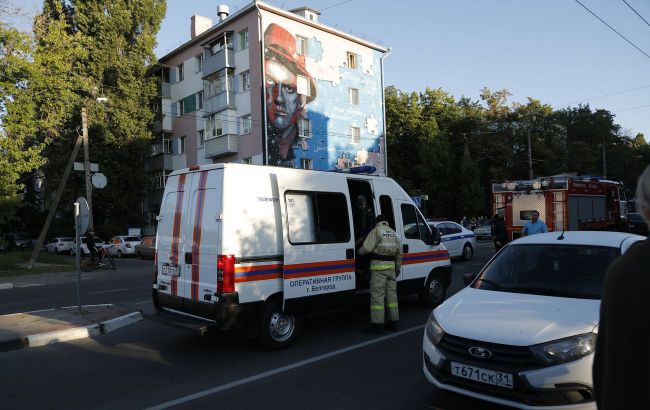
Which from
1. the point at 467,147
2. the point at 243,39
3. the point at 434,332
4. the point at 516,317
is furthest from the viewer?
the point at 467,147

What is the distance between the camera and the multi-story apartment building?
105 ft

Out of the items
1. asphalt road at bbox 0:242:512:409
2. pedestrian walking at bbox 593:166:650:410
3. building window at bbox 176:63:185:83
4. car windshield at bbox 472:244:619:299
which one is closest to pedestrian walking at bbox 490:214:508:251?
asphalt road at bbox 0:242:512:409

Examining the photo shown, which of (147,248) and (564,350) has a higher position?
(564,350)

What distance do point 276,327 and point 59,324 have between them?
4.28 metres

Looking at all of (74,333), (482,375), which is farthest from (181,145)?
(482,375)

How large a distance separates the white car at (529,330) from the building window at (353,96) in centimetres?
3267

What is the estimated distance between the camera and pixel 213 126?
115ft

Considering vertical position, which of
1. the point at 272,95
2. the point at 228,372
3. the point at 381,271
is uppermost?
the point at 272,95

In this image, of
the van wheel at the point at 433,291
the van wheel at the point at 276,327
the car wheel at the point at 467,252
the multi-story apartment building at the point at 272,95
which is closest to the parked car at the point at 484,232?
the multi-story apartment building at the point at 272,95

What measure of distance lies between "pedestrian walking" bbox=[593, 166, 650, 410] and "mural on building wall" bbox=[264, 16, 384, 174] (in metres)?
30.5

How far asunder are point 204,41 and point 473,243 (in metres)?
26.0

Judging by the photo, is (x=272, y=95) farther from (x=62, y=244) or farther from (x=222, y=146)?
(x=62, y=244)

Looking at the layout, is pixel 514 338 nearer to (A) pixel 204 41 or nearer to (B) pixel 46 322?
(B) pixel 46 322

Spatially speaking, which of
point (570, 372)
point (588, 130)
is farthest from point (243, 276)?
point (588, 130)
